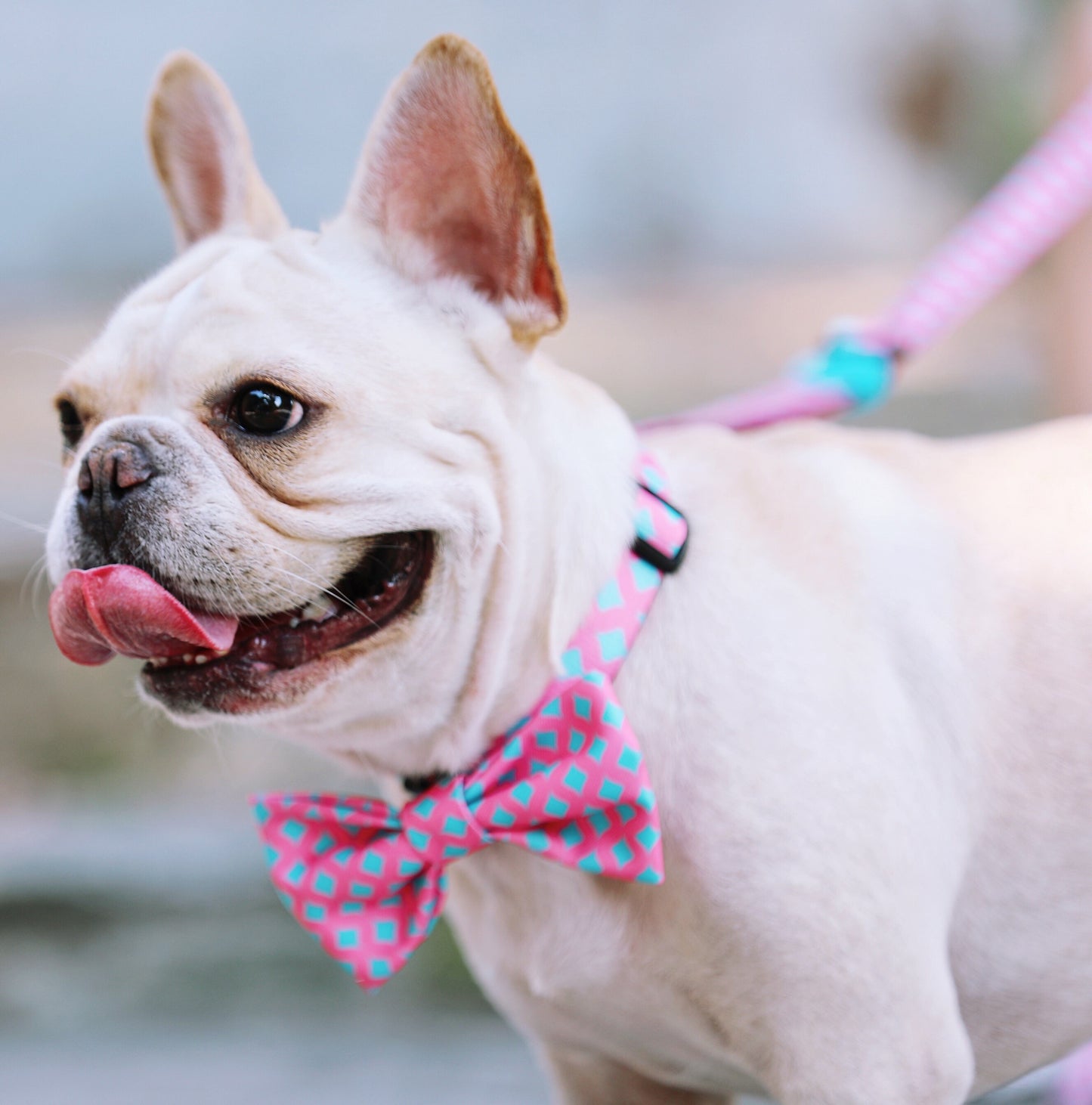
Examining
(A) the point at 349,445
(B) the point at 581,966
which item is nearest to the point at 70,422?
(A) the point at 349,445

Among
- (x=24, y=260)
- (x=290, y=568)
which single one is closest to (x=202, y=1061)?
(x=290, y=568)

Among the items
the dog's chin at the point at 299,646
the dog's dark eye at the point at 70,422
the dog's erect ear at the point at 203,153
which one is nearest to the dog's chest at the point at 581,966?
the dog's chin at the point at 299,646

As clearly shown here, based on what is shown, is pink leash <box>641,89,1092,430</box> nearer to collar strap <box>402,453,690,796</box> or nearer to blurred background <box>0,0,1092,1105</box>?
collar strap <box>402,453,690,796</box>

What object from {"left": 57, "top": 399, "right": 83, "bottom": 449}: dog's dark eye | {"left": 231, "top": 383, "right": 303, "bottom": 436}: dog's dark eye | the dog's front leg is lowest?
the dog's front leg

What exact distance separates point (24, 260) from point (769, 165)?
174 centimetres

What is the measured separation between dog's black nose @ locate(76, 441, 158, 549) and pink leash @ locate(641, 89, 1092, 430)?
2.16 feet

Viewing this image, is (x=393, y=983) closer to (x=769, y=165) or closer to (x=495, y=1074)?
(x=495, y=1074)

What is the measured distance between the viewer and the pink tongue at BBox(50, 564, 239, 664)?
861 mm

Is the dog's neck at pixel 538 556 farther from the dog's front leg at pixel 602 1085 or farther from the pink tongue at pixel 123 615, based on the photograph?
the dog's front leg at pixel 602 1085

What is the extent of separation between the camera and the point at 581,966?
972 mm

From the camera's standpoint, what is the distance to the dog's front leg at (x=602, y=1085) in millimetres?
1184

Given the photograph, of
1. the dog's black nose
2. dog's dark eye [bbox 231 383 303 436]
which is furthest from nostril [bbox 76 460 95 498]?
dog's dark eye [bbox 231 383 303 436]

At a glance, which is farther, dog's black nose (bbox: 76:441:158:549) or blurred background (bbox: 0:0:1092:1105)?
blurred background (bbox: 0:0:1092:1105)

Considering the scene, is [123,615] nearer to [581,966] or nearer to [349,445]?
[349,445]
